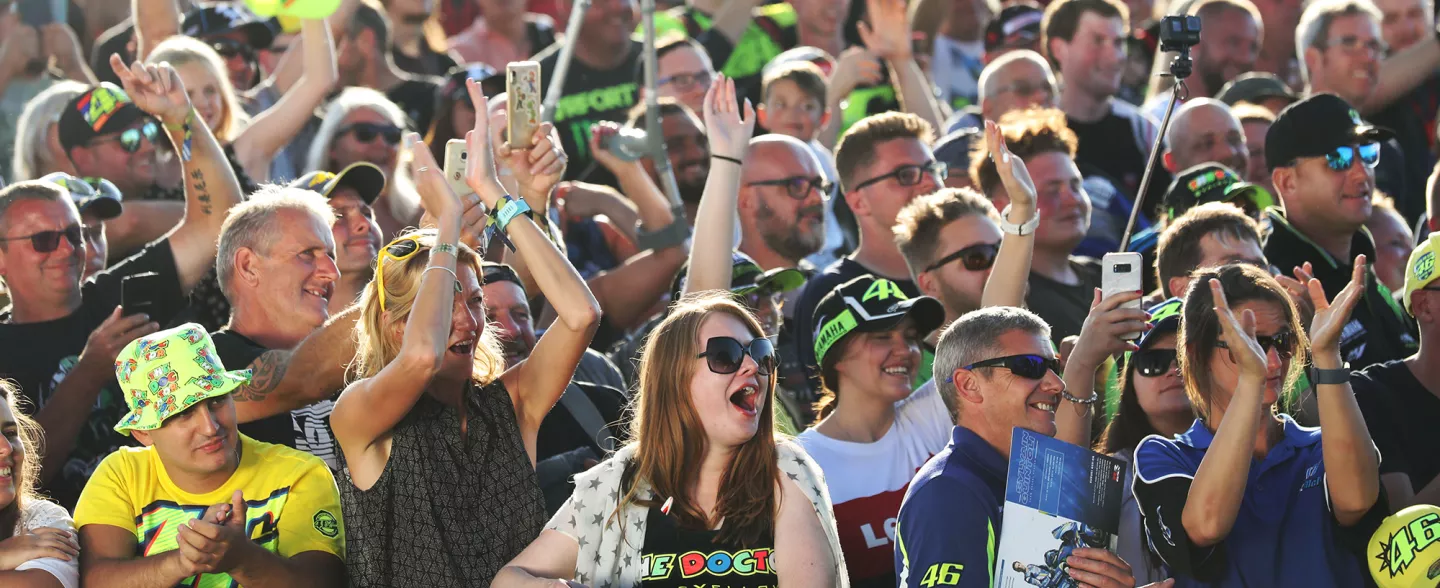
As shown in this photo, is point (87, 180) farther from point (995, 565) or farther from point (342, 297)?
point (995, 565)

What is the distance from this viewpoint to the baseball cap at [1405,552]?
4.11m

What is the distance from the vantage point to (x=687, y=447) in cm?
404

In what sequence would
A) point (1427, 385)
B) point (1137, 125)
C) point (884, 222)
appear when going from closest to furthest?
point (1427, 385) < point (884, 222) < point (1137, 125)

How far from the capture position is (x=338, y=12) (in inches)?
336

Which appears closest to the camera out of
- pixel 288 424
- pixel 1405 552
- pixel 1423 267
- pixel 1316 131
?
pixel 1405 552

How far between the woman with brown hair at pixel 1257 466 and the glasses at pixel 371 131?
387 cm

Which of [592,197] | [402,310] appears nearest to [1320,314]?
[402,310]

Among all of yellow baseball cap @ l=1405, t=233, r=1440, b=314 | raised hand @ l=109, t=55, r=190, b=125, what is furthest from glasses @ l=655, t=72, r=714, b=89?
yellow baseball cap @ l=1405, t=233, r=1440, b=314

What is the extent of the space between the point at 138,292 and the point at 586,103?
3.47 metres

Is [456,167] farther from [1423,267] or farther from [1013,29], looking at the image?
[1013,29]

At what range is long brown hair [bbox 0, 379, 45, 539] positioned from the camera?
14.4ft

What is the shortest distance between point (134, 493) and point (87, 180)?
2215mm

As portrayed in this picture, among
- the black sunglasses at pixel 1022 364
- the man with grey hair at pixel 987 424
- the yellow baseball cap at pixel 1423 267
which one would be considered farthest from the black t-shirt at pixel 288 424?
the yellow baseball cap at pixel 1423 267

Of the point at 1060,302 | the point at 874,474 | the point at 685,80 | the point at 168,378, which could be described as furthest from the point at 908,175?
the point at 168,378
